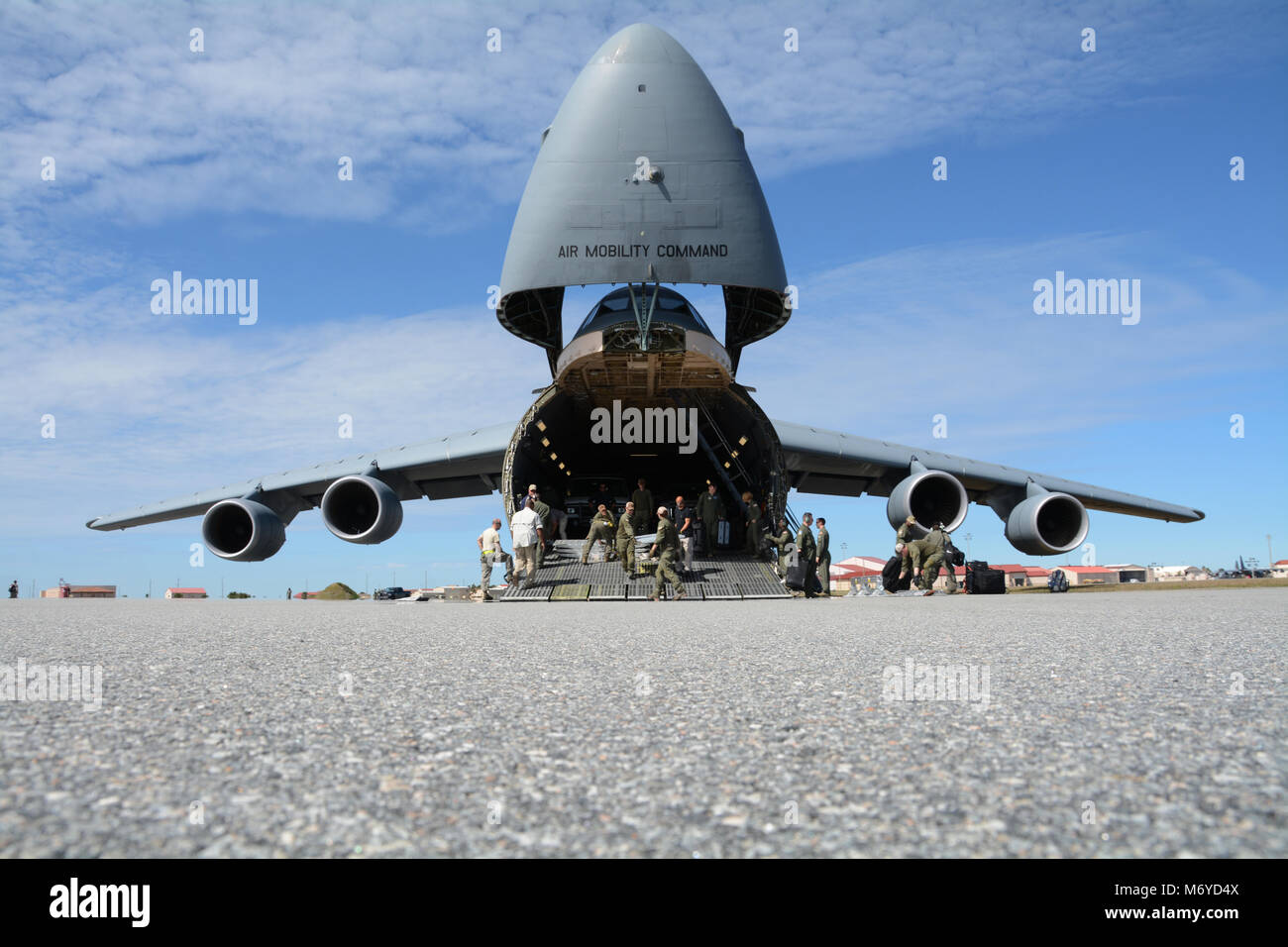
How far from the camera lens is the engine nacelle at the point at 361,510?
13539 mm

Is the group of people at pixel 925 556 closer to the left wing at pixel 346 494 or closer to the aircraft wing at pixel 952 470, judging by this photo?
the aircraft wing at pixel 952 470

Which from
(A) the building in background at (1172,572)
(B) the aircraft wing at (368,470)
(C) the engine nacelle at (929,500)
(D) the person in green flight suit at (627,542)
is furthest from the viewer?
(A) the building in background at (1172,572)

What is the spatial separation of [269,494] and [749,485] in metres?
9.17

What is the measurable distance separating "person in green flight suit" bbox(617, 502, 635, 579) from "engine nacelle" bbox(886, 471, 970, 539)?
15.5ft

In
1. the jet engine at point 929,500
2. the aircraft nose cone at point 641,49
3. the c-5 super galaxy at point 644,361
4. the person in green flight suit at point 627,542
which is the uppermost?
the aircraft nose cone at point 641,49

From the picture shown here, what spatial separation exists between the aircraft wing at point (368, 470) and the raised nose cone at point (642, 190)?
398 cm

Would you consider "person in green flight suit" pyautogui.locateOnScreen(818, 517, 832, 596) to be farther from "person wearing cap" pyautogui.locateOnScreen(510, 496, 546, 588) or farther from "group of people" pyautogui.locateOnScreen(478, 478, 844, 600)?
"person wearing cap" pyautogui.locateOnScreen(510, 496, 546, 588)

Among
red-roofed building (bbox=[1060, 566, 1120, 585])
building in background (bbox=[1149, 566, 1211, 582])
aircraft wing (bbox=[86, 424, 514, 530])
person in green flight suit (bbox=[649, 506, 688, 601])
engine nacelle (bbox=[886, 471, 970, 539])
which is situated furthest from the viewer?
red-roofed building (bbox=[1060, 566, 1120, 585])

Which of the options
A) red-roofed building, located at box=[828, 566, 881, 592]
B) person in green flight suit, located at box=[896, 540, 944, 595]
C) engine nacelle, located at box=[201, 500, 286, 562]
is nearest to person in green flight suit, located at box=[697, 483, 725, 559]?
red-roofed building, located at box=[828, 566, 881, 592]

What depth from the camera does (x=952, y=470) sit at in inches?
596

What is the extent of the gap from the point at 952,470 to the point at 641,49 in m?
8.98

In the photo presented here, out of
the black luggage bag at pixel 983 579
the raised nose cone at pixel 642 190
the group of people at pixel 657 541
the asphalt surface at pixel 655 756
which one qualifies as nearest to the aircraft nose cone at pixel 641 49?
the raised nose cone at pixel 642 190

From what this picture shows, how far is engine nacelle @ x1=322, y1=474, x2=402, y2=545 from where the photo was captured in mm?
13539
